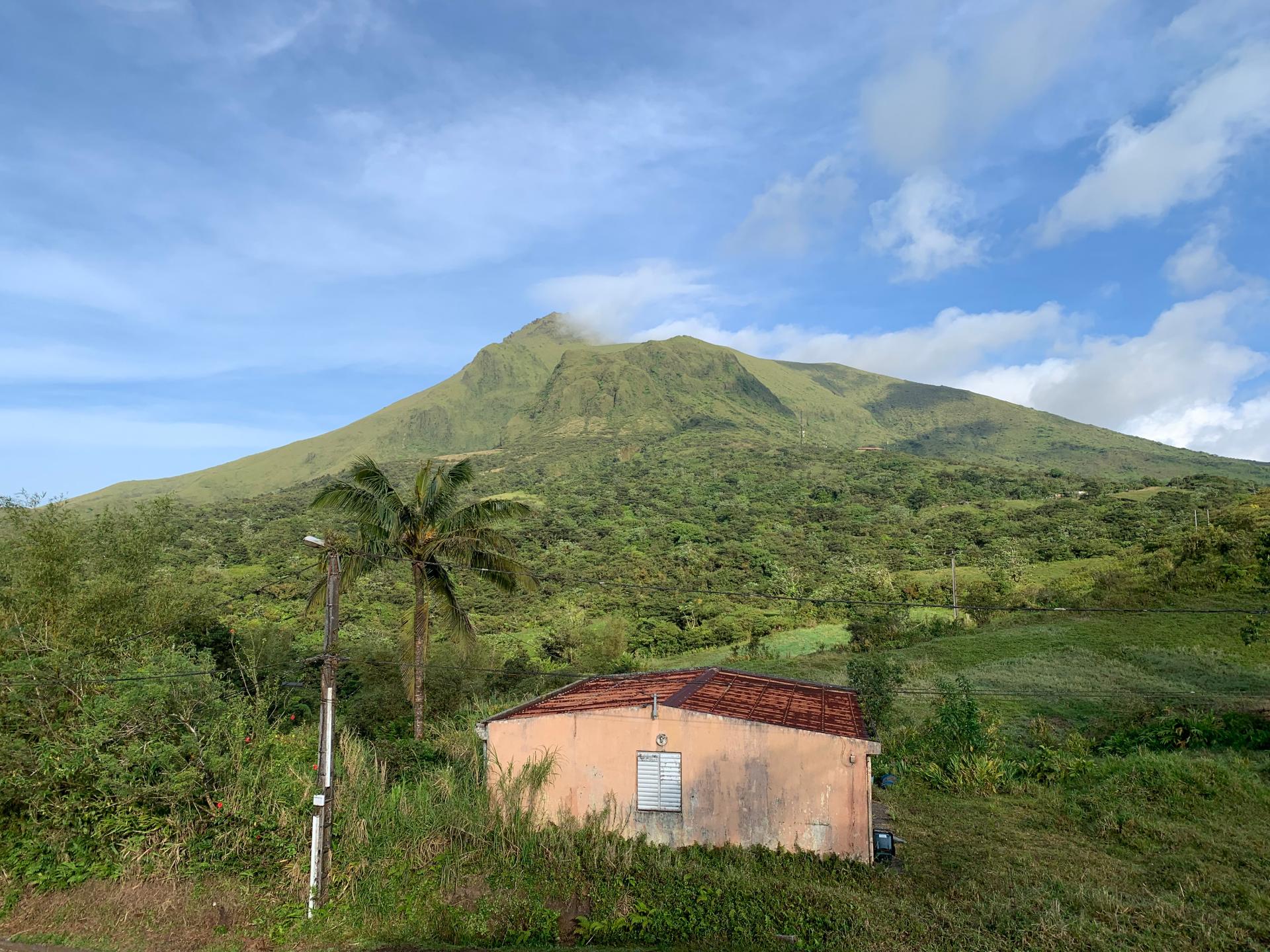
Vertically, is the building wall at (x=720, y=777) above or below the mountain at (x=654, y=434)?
below

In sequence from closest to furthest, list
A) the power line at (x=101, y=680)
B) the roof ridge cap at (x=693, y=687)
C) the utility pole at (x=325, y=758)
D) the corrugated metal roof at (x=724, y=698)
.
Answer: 1. the utility pole at (x=325, y=758)
2. the power line at (x=101, y=680)
3. the corrugated metal roof at (x=724, y=698)
4. the roof ridge cap at (x=693, y=687)

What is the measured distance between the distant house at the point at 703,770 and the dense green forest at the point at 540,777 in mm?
558

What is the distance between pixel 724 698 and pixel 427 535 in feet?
25.8

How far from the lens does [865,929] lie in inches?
398

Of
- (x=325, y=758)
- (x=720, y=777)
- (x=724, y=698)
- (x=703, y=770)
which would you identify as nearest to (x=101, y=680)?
(x=325, y=758)

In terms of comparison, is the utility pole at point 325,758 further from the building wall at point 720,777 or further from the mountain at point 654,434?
the mountain at point 654,434

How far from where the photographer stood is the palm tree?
55.4ft

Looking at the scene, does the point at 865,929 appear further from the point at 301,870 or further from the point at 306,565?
the point at 306,565

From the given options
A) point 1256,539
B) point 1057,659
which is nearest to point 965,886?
point 1057,659

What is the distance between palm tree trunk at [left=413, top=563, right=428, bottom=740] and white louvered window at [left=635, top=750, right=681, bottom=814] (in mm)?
6182

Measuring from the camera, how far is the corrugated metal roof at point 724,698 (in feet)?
46.9

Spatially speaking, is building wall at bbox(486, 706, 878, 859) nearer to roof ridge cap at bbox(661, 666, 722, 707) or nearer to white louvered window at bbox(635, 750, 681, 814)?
white louvered window at bbox(635, 750, 681, 814)

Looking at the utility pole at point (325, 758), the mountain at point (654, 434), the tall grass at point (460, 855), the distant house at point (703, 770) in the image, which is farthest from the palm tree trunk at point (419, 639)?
the mountain at point (654, 434)

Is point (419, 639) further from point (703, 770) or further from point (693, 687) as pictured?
point (703, 770)
